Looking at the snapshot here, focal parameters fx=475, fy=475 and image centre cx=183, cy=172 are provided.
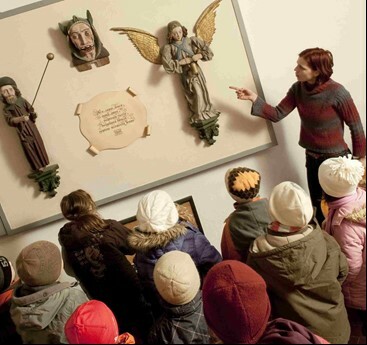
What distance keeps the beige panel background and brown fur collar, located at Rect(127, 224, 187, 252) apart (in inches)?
34.0

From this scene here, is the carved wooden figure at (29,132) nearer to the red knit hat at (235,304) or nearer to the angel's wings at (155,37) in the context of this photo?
the angel's wings at (155,37)

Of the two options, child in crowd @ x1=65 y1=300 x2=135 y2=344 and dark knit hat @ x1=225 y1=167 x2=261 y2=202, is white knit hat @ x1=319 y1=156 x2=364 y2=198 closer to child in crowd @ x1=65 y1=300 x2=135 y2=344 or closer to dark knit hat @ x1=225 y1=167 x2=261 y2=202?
dark knit hat @ x1=225 y1=167 x2=261 y2=202

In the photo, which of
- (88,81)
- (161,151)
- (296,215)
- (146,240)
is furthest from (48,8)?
(296,215)

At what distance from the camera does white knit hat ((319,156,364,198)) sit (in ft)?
5.94

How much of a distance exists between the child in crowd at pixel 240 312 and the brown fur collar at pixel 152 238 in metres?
0.48

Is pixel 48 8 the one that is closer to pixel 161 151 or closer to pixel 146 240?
pixel 161 151

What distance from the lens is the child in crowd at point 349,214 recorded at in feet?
5.84

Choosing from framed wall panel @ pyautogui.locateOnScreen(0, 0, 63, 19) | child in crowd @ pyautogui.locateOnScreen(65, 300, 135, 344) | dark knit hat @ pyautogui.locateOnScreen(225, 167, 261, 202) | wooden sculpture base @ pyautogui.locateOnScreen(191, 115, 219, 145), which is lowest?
child in crowd @ pyautogui.locateOnScreen(65, 300, 135, 344)

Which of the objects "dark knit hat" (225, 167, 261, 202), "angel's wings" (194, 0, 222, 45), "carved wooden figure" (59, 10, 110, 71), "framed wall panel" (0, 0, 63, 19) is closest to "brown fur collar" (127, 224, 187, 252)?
"dark knit hat" (225, 167, 261, 202)

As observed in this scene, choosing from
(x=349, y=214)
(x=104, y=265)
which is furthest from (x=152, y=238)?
(x=349, y=214)

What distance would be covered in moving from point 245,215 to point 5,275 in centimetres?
100

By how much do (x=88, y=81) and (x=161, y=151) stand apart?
1.86 feet

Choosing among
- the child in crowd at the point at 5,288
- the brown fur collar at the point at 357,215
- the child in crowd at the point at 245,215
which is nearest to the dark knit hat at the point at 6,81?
the child in crowd at the point at 5,288

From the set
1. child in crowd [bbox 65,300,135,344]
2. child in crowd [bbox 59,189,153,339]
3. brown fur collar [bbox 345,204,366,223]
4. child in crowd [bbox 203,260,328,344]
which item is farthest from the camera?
child in crowd [bbox 59,189,153,339]
